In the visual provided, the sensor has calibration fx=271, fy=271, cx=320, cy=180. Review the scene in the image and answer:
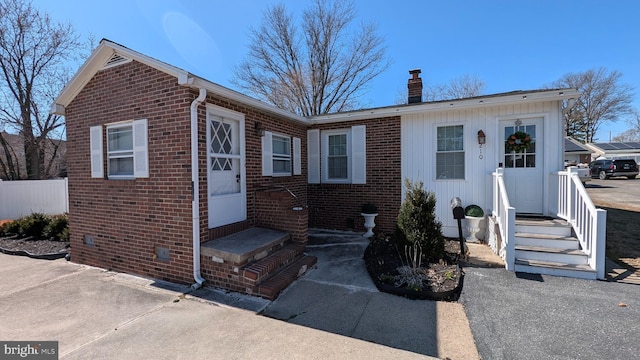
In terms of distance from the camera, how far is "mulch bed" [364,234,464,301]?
148 inches

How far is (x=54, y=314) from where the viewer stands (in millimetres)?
3449

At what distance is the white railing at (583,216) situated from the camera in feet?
13.5

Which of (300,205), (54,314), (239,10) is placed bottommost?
(54,314)

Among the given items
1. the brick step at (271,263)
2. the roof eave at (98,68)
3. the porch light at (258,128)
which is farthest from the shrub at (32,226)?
the brick step at (271,263)

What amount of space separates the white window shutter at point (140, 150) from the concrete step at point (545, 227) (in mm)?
6912

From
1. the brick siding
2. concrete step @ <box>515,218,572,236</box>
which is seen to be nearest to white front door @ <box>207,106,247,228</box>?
the brick siding

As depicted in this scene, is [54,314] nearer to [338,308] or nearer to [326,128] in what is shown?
[338,308]

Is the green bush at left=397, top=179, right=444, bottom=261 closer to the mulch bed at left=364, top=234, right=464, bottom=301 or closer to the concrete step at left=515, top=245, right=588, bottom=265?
the mulch bed at left=364, top=234, right=464, bottom=301

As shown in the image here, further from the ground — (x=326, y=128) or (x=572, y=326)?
(x=326, y=128)

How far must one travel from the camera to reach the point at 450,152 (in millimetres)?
6605

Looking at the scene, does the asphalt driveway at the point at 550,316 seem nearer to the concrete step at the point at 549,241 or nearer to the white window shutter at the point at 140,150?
the concrete step at the point at 549,241

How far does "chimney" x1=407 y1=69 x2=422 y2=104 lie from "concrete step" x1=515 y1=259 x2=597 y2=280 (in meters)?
5.05

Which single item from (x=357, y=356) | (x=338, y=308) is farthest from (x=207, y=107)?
(x=357, y=356)

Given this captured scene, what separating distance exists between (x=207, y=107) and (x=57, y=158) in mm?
17682
